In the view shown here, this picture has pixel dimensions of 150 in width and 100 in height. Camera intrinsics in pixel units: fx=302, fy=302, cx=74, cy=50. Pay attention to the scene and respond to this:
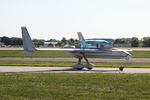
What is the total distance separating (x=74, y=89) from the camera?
11820mm

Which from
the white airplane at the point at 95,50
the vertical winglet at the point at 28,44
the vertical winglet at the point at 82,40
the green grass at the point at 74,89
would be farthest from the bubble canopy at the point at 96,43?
the green grass at the point at 74,89

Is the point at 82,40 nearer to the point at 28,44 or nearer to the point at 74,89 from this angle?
the point at 28,44

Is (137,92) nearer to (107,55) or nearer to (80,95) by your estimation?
(80,95)

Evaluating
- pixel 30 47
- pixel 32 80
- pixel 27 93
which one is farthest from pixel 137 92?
pixel 30 47

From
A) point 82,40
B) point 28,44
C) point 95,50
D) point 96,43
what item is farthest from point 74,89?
point 82,40

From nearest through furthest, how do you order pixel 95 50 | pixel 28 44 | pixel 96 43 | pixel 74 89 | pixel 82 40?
pixel 74 89
pixel 28 44
pixel 95 50
pixel 96 43
pixel 82 40

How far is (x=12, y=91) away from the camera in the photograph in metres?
11.3

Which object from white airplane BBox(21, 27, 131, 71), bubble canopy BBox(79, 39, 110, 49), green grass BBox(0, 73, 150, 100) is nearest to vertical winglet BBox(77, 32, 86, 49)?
white airplane BBox(21, 27, 131, 71)

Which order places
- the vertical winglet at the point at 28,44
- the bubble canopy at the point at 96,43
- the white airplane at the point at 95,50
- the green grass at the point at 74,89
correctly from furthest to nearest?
the bubble canopy at the point at 96,43, the white airplane at the point at 95,50, the vertical winglet at the point at 28,44, the green grass at the point at 74,89

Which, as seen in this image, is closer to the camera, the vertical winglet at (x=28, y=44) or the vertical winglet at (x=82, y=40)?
the vertical winglet at (x=28, y=44)

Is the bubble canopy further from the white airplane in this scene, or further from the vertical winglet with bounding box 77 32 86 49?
the vertical winglet with bounding box 77 32 86 49

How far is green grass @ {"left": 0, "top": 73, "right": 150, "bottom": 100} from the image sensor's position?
10.4m

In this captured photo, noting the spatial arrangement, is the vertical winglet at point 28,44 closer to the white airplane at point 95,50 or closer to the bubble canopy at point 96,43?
the white airplane at point 95,50

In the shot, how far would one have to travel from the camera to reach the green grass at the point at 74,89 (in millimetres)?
10391
